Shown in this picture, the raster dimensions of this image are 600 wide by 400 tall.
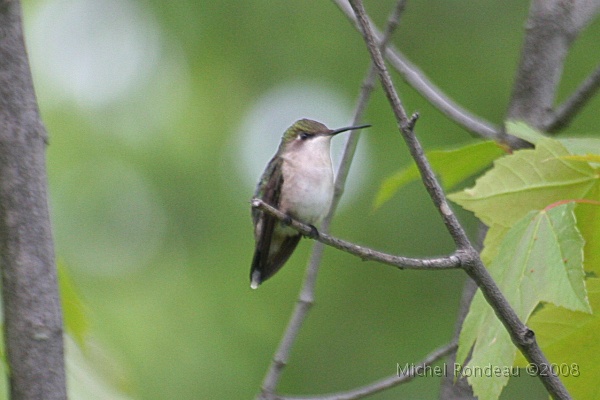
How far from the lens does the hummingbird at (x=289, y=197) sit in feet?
10.6

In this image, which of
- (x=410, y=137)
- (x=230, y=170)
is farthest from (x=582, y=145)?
(x=230, y=170)

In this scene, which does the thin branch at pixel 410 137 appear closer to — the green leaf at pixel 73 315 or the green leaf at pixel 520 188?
the green leaf at pixel 520 188

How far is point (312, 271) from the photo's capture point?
9.50ft

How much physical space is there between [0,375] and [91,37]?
6.99m

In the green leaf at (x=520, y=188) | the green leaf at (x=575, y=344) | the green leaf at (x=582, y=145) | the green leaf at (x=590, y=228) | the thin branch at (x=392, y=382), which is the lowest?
the thin branch at (x=392, y=382)

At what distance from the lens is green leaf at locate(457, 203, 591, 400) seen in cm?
206

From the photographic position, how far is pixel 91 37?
868 cm

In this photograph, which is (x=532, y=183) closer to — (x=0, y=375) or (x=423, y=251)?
(x=0, y=375)

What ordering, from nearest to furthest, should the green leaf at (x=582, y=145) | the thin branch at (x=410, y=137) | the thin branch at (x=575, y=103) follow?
the thin branch at (x=410, y=137) → the green leaf at (x=582, y=145) → the thin branch at (x=575, y=103)

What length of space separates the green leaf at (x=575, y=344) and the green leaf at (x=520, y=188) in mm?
367

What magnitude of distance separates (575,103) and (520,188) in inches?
32.0

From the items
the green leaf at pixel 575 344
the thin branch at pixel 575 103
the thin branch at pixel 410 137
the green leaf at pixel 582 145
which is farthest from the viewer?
the thin branch at pixel 575 103

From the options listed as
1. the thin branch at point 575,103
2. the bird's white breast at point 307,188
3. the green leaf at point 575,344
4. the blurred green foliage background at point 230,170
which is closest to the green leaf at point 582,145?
the green leaf at point 575,344

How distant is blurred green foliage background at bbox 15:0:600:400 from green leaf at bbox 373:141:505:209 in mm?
3215
